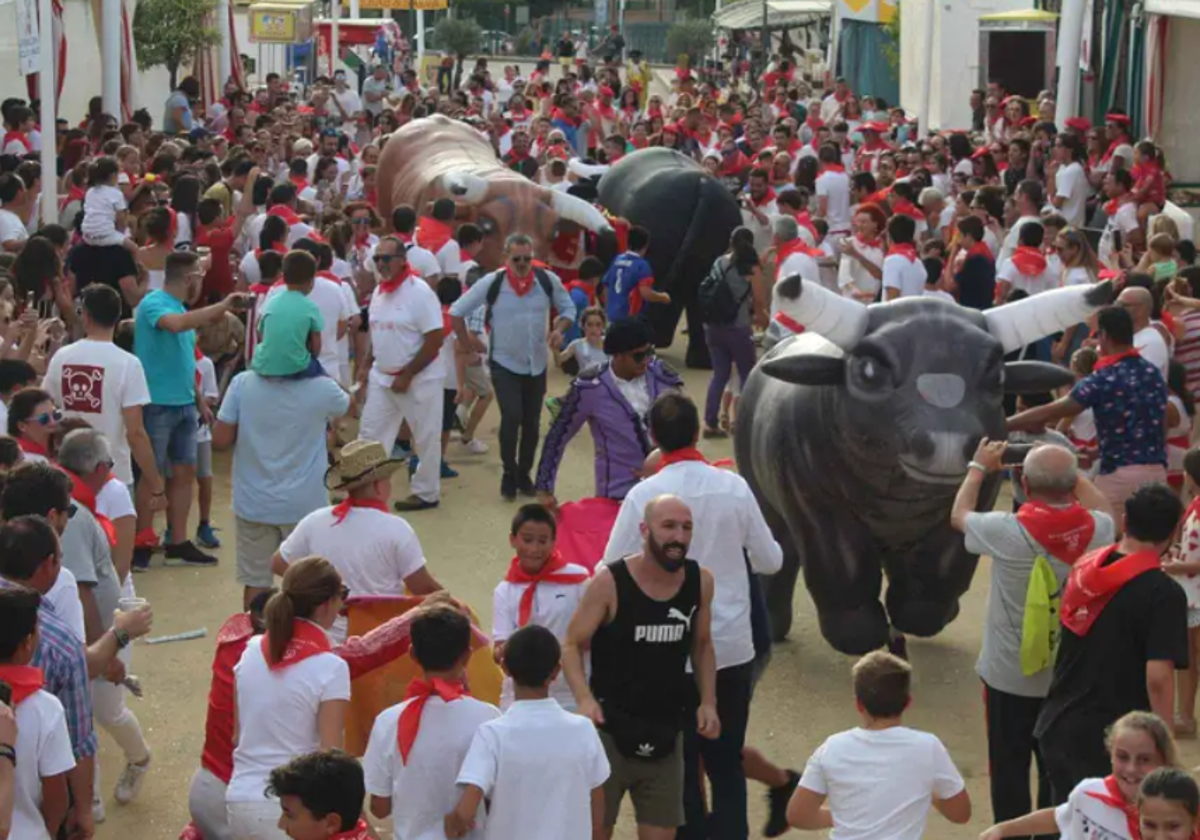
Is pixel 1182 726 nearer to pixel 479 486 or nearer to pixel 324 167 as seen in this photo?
pixel 479 486

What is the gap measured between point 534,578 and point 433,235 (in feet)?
24.1

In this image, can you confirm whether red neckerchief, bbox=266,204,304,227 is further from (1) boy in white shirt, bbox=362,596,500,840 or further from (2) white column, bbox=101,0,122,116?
(1) boy in white shirt, bbox=362,596,500,840

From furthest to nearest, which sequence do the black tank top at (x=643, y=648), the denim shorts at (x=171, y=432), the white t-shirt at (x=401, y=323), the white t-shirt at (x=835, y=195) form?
the white t-shirt at (x=835, y=195)
the white t-shirt at (x=401, y=323)
the denim shorts at (x=171, y=432)
the black tank top at (x=643, y=648)

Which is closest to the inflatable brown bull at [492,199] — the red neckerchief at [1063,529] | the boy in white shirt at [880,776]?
the red neckerchief at [1063,529]

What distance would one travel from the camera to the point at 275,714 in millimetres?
5418

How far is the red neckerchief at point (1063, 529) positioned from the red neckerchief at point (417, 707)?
2297 millimetres

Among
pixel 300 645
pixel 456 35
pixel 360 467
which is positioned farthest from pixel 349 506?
pixel 456 35

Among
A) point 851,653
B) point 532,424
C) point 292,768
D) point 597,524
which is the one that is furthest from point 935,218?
point 292,768

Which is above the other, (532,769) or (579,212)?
(579,212)

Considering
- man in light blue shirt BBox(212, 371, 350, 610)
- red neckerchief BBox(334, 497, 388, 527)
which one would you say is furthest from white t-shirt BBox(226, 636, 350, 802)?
man in light blue shirt BBox(212, 371, 350, 610)

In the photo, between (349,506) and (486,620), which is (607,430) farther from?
(349,506)

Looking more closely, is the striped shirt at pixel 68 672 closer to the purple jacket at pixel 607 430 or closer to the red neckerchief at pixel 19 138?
the purple jacket at pixel 607 430

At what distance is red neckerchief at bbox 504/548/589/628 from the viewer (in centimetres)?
613

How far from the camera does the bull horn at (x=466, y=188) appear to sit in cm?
1496
